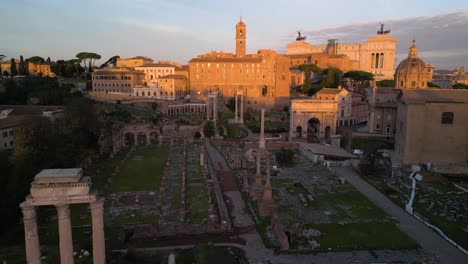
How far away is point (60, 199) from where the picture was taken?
33.3 feet

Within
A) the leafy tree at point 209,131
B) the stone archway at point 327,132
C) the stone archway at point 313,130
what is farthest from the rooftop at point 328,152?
the leafy tree at point 209,131

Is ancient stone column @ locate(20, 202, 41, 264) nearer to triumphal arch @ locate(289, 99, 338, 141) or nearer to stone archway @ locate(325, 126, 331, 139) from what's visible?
triumphal arch @ locate(289, 99, 338, 141)

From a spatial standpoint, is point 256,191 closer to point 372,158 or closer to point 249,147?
point 372,158

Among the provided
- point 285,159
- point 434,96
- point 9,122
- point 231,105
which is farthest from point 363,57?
point 9,122

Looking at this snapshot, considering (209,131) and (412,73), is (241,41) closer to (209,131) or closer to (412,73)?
(209,131)

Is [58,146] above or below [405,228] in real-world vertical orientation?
above

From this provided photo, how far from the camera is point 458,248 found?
1590 cm

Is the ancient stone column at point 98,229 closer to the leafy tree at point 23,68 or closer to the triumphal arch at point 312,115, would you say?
the triumphal arch at point 312,115

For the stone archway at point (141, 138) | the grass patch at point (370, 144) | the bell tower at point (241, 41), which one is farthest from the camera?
the bell tower at point (241, 41)

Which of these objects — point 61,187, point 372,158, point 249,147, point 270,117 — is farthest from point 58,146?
point 270,117

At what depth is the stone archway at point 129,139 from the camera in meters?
40.9

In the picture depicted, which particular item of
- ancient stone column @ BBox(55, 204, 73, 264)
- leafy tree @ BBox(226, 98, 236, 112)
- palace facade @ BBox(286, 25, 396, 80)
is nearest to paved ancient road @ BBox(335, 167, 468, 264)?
ancient stone column @ BBox(55, 204, 73, 264)

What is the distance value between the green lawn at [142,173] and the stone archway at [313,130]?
18.1m

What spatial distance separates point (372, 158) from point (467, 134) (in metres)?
9.09
